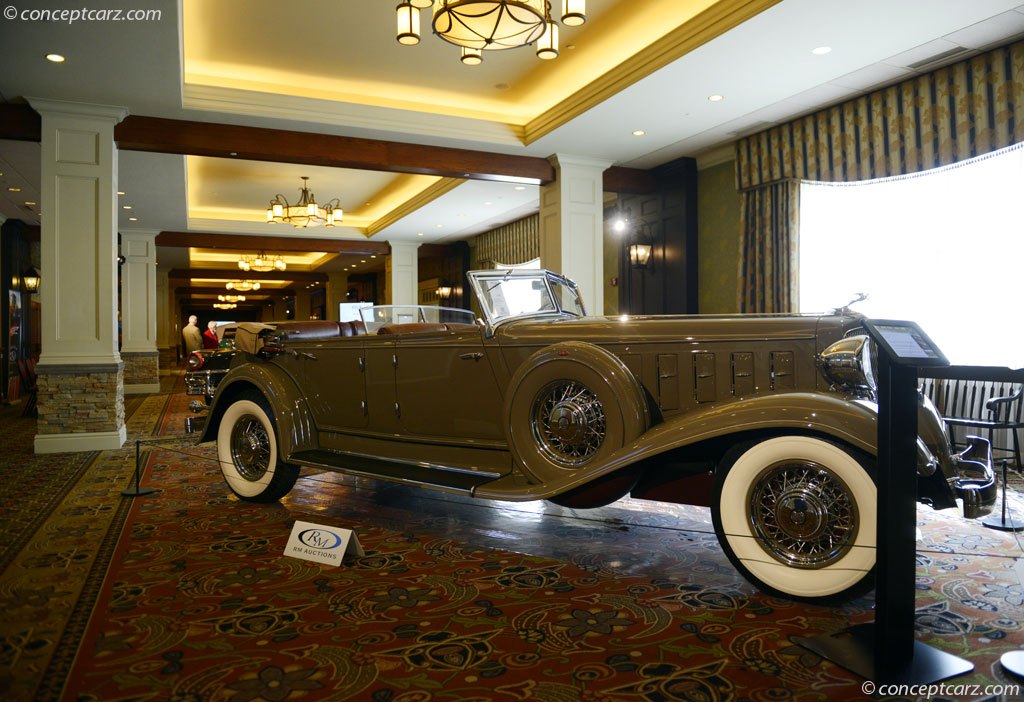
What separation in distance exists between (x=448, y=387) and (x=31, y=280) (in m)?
13.1

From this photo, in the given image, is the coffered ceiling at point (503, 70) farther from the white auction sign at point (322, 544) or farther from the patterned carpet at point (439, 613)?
the white auction sign at point (322, 544)

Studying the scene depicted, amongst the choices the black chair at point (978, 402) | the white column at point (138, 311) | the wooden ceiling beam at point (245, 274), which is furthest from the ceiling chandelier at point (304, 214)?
the wooden ceiling beam at point (245, 274)

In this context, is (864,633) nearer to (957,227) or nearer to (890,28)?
(890,28)

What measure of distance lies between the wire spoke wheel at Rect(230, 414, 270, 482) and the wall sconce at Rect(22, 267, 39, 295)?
11.4 m

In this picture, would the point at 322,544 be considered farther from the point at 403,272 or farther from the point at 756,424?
the point at 403,272

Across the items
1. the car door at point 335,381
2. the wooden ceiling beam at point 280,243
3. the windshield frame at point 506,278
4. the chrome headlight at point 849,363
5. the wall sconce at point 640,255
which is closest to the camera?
the chrome headlight at point 849,363

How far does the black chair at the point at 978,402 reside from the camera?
4570 mm

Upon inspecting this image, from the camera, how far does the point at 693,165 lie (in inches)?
317

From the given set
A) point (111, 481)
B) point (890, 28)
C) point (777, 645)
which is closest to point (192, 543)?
point (111, 481)

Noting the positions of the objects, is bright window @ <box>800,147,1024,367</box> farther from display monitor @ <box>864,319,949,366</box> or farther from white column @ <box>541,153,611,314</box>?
display monitor @ <box>864,319,949,366</box>

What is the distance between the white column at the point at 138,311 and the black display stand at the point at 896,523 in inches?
506

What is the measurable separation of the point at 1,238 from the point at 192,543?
11299 mm

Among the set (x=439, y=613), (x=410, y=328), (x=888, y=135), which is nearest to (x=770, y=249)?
(x=888, y=135)

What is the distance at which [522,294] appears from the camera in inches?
130
